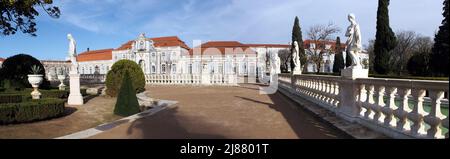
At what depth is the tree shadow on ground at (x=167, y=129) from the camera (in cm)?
537

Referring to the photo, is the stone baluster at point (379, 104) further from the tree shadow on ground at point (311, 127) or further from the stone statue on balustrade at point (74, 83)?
the stone statue on balustrade at point (74, 83)

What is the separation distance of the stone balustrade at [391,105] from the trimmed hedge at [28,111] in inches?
321

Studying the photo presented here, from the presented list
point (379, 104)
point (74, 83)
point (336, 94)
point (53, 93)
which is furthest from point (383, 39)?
point (53, 93)

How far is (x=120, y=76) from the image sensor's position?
14.5m

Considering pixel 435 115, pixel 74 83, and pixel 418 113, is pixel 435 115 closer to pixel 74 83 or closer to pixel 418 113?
pixel 418 113

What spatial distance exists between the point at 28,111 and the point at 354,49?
8.67 meters

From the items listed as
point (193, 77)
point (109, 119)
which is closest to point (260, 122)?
point (109, 119)

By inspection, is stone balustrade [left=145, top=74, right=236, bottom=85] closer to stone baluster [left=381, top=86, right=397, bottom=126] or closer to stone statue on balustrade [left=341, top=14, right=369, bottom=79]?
stone statue on balustrade [left=341, top=14, right=369, bottom=79]

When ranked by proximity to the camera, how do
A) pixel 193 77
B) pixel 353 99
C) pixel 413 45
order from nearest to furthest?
pixel 353 99, pixel 193 77, pixel 413 45

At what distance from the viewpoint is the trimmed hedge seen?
22.1ft
